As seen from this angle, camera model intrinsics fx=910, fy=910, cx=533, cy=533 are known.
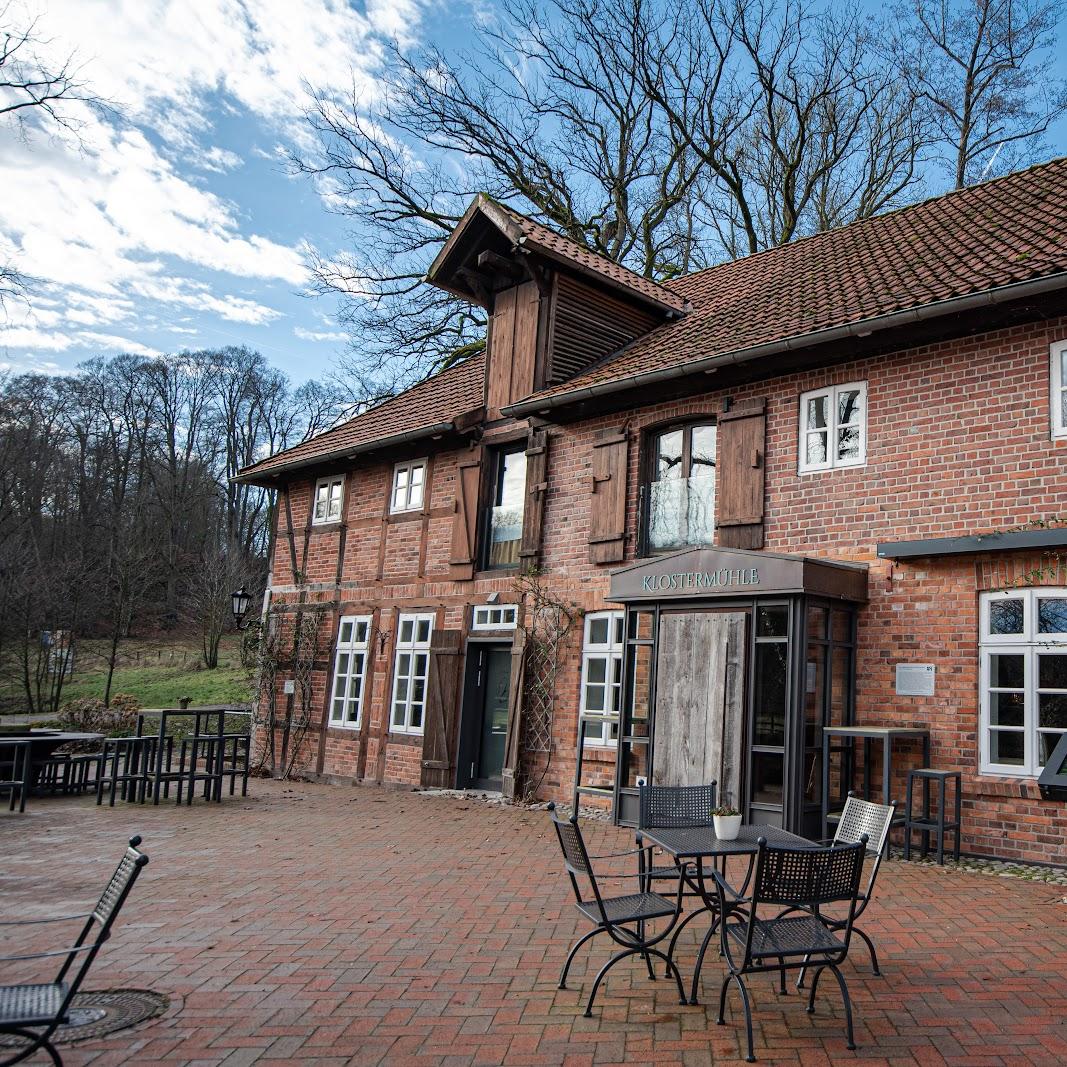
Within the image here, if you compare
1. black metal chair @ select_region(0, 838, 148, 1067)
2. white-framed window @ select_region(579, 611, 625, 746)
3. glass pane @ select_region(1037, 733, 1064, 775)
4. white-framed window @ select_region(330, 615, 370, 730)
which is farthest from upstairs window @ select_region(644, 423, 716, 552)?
black metal chair @ select_region(0, 838, 148, 1067)

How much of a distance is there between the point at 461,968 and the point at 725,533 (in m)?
6.04

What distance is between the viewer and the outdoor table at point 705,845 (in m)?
4.52

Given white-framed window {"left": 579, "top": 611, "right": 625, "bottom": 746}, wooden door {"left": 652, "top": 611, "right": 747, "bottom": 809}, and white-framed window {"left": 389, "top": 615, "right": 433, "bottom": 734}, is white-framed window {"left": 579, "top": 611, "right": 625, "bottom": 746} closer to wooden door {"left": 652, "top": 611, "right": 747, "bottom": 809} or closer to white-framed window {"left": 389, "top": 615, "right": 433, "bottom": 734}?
wooden door {"left": 652, "top": 611, "right": 747, "bottom": 809}

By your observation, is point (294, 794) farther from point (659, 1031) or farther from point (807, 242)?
point (807, 242)

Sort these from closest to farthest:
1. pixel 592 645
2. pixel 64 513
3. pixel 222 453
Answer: pixel 592 645 < pixel 64 513 < pixel 222 453

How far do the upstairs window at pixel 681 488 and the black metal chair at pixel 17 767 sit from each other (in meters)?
7.74

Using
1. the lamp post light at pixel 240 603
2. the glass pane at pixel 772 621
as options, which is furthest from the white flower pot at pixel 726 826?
the lamp post light at pixel 240 603

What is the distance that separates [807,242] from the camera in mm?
14297

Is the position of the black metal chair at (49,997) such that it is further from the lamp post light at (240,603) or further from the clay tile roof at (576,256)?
the lamp post light at (240,603)

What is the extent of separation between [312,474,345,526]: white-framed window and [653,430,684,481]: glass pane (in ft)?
21.9

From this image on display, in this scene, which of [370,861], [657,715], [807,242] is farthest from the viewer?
[807,242]

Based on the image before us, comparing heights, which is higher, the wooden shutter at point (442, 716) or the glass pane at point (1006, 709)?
the glass pane at point (1006, 709)

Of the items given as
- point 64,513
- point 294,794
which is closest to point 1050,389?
point 294,794

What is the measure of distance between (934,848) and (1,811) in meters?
10.0
